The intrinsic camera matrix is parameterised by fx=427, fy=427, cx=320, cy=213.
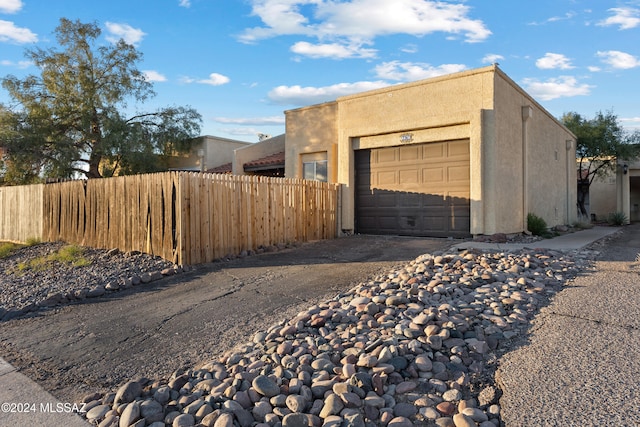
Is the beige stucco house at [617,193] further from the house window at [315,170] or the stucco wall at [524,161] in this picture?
the house window at [315,170]

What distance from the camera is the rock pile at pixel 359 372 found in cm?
297

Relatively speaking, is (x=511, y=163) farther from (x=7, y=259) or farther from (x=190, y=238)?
(x=7, y=259)

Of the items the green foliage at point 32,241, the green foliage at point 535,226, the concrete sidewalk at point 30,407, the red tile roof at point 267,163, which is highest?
the red tile roof at point 267,163

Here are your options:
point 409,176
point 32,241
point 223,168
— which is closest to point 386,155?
point 409,176

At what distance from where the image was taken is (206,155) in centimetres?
2112

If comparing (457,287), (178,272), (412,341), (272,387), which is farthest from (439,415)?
(178,272)

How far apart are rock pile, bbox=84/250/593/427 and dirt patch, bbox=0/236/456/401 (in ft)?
1.60

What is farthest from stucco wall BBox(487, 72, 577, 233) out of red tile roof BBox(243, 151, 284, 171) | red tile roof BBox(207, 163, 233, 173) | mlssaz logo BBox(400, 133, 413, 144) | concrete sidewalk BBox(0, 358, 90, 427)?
red tile roof BBox(207, 163, 233, 173)

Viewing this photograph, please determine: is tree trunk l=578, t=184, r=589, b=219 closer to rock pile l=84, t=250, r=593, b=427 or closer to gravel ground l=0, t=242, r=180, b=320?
rock pile l=84, t=250, r=593, b=427

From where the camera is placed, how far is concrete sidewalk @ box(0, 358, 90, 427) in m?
3.31

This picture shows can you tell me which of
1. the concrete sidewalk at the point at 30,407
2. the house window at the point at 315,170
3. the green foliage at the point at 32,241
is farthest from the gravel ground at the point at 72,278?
the house window at the point at 315,170

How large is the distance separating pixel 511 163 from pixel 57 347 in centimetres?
1105

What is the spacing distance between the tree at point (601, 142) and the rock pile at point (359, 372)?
2152 cm

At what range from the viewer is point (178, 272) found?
8.09m
